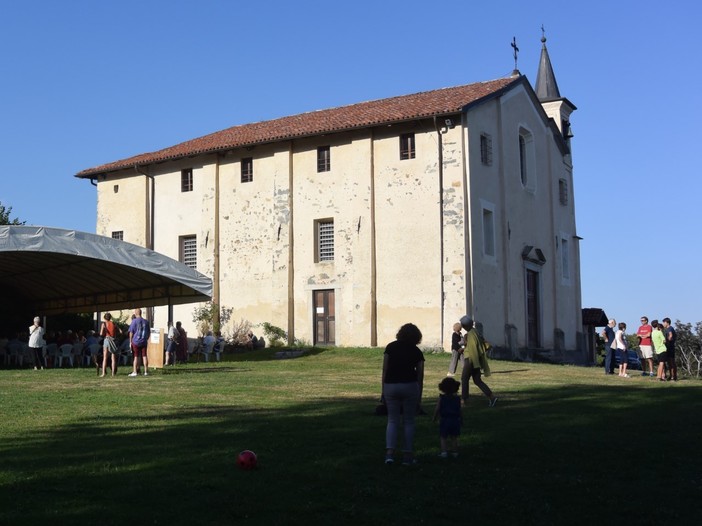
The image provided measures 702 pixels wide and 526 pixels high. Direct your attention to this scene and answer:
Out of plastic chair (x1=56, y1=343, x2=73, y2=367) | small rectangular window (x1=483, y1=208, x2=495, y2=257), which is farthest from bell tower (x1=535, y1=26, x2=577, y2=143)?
plastic chair (x1=56, y1=343, x2=73, y2=367)

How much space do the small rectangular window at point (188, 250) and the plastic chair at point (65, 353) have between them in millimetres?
9893

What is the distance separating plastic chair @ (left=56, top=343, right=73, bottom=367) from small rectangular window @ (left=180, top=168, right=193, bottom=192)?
11432 mm

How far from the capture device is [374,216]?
35.6 metres

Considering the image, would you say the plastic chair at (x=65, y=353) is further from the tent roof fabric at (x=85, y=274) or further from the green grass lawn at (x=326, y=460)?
the green grass lawn at (x=326, y=460)

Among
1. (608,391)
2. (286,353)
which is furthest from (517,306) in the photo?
(608,391)

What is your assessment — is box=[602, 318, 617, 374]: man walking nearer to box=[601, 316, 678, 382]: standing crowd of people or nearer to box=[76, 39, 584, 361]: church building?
box=[601, 316, 678, 382]: standing crowd of people

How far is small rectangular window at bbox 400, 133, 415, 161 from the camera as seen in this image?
35312 mm

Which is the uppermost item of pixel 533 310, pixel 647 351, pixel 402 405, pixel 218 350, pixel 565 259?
pixel 565 259

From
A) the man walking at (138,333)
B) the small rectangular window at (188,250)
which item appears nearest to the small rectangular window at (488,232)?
the small rectangular window at (188,250)

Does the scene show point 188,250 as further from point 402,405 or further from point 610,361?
point 402,405

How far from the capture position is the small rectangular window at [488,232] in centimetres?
3619

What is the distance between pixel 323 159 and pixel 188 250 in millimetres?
7647

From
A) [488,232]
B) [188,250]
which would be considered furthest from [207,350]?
[488,232]

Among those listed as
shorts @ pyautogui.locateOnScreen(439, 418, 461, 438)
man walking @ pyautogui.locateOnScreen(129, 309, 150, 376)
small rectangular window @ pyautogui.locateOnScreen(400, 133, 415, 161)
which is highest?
small rectangular window @ pyautogui.locateOnScreen(400, 133, 415, 161)
